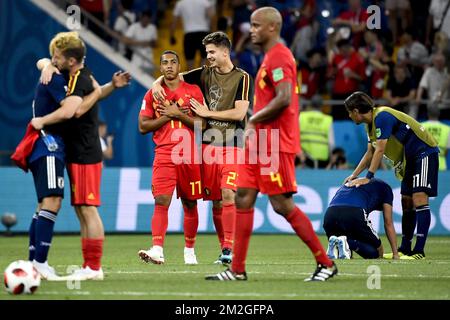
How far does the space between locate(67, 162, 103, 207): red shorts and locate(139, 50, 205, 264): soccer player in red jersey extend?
2.72 meters

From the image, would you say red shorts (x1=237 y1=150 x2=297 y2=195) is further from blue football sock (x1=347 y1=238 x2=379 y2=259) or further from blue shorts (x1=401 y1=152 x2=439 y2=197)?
blue shorts (x1=401 y1=152 x2=439 y2=197)

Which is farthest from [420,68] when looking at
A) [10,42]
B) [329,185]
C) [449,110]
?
[10,42]

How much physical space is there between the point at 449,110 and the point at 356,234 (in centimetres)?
877

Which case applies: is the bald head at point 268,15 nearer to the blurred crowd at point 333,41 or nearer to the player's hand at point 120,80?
the player's hand at point 120,80

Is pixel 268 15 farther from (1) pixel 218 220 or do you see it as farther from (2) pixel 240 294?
(1) pixel 218 220

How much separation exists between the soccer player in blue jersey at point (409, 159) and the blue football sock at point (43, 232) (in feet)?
16.2

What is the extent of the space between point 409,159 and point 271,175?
473 cm

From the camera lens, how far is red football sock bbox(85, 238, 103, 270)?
1005 centimetres

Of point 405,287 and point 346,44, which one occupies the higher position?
point 346,44

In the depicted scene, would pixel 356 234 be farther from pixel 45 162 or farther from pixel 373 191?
pixel 45 162

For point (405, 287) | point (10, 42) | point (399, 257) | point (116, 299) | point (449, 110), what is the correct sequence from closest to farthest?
1. point (116, 299)
2. point (405, 287)
3. point (399, 257)
4. point (449, 110)
5. point (10, 42)

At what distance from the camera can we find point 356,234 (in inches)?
545

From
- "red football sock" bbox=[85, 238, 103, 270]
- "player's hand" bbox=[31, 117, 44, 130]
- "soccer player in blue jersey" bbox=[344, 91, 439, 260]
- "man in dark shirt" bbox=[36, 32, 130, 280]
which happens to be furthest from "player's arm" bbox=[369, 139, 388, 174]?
"player's hand" bbox=[31, 117, 44, 130]

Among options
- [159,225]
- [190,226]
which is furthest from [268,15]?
[190,226]
